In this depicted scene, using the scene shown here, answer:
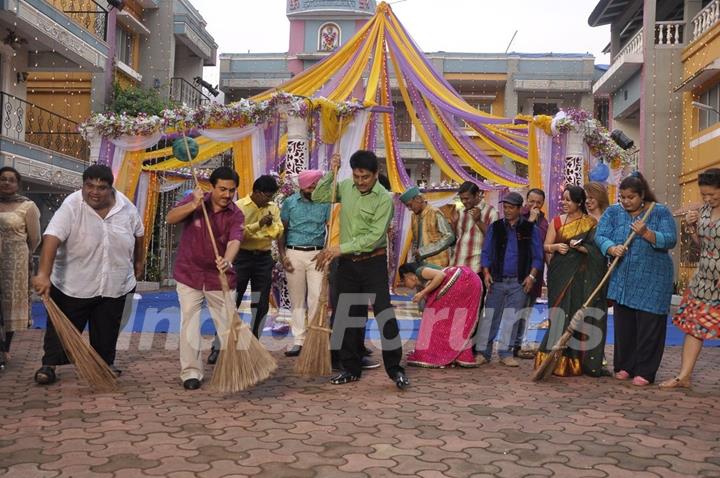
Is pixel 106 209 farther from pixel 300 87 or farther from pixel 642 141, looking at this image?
pixel 642 141

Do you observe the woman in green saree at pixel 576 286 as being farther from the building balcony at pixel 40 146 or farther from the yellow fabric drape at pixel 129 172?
the building balcony at pixel 40 146

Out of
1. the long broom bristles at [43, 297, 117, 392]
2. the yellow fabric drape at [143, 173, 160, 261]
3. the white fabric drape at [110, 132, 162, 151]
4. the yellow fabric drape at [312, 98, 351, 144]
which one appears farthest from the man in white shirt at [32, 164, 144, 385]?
the yellow fabric drape at [143, 173, 160, 261]

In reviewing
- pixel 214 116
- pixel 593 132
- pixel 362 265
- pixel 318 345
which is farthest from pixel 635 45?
pixel 318 345

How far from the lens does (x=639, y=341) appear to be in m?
6.25

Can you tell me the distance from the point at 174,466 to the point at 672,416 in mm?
2883

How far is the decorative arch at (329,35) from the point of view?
28391 mm

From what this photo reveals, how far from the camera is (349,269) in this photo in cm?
585

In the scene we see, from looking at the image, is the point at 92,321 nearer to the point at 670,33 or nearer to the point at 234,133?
the point at 234,133

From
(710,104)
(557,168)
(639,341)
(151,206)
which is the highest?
(710,104)

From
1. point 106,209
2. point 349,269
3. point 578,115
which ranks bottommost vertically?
point 349,269

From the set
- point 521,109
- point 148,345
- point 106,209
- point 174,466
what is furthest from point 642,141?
point 174,466

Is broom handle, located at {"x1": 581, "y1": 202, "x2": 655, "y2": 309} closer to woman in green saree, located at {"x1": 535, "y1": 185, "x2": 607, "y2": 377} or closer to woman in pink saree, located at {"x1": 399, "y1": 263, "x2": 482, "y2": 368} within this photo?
woman in green saree, located at {"x1": 535, "y1": 185, "x2": 607, "y2": 377}

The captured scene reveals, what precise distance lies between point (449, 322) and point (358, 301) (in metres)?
1.34

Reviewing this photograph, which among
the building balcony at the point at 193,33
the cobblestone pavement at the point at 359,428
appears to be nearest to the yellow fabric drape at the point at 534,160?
the cobblestone pavement at the point at 359,428
